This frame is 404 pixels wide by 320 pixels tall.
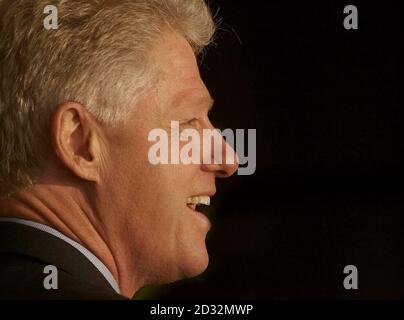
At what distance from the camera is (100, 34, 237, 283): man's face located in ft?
6.70

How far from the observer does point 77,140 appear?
199cm

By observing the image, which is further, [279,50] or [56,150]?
[279,50]

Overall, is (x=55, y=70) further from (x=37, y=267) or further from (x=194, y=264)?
(x=194, y=264)

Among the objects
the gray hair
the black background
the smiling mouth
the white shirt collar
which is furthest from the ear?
the black background

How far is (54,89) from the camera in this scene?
1980 mm

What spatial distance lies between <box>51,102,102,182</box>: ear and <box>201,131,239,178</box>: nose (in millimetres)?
299

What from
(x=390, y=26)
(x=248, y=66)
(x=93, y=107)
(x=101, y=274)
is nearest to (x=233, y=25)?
(x=248, y=66)

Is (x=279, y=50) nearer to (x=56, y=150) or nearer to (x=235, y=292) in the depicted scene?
(x=235, y=292)

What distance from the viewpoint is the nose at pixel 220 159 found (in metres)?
2.21

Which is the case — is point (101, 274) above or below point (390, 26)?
below

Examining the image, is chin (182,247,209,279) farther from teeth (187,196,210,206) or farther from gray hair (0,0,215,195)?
gray hair (0,0,215,195)

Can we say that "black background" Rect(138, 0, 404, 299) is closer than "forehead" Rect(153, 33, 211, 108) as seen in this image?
No

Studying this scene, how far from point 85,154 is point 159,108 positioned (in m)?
0.20

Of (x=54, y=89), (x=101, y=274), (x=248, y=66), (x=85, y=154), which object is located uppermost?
(x=248, y=66)
